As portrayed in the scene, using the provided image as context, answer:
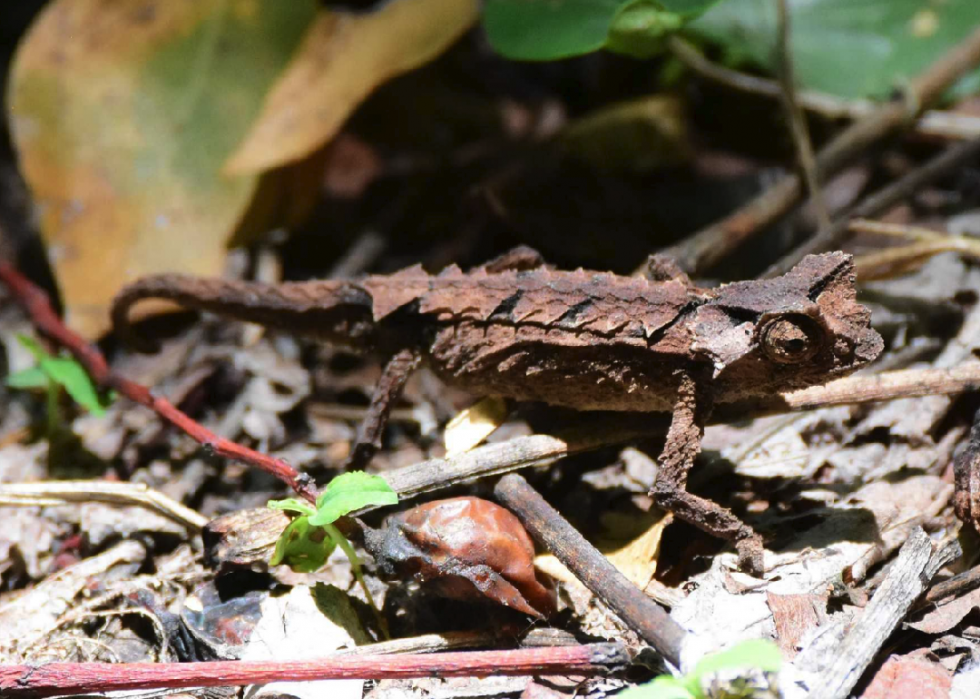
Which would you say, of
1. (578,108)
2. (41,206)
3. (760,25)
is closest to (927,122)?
(760,25)

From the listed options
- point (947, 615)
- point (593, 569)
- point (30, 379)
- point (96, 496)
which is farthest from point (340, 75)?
point (947, 615)

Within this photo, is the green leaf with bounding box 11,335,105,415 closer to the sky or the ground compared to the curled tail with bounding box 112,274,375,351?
closer to the ground

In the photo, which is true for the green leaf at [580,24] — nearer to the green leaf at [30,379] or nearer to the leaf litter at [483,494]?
the leaf litter at [483,494]

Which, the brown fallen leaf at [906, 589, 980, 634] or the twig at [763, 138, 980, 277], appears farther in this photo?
the twig at [763, 138, 980, 277]

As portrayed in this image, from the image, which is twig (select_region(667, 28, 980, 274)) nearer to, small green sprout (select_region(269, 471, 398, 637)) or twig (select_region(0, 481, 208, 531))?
small green sprout (select_region(269, 471, 398, 637))

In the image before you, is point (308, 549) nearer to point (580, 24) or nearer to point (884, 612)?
point (884, 612)

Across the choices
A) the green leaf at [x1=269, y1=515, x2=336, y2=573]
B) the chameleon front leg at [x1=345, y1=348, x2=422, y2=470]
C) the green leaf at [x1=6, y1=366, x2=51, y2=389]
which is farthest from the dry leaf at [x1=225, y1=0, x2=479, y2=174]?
the green leaf at [x1=269, y1=515, x2=336, y2=573]

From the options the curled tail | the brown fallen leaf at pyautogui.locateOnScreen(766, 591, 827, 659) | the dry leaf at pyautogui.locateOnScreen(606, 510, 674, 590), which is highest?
the curled tail
